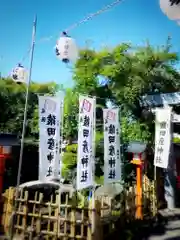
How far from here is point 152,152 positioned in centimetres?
1405

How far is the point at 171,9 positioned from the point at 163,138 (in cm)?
716

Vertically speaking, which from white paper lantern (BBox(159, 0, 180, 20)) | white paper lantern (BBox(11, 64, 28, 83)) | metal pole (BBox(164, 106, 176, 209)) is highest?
white paper lantern (BBox(11, 64, 28, 83))

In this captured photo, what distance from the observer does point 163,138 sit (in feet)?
34.1

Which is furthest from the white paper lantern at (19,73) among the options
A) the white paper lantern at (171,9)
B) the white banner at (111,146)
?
the white paper lantern at (171,9)

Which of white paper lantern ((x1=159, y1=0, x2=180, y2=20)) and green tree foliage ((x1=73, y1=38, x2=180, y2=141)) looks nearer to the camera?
white paper lantern ((x1=159, y1=0, x2=180, y2=20))

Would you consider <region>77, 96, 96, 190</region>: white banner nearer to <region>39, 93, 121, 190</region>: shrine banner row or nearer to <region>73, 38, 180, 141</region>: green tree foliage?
<region>39, 93, 121, 190</region>: shrine banner row

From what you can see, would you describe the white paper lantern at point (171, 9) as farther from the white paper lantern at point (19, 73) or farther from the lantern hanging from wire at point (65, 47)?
the white paper lantern at point (19, 73)

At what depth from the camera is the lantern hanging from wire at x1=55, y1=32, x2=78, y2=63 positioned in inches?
352

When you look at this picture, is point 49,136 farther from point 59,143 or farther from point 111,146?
point 111,146

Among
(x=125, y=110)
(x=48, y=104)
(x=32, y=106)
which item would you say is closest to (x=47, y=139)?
(x=48, y=104)

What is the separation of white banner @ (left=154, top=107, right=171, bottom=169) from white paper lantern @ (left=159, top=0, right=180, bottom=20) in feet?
22.6

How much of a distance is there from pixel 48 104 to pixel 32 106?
562 inches

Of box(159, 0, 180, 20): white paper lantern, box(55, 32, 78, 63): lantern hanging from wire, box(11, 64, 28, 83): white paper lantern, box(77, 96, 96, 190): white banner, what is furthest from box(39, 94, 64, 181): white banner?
box(159, 0, 180, 20): white paper lantern

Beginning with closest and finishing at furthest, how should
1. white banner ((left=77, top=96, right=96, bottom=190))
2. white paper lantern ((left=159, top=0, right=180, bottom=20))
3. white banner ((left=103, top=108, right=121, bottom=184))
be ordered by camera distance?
white paper lantern ((left=159, top=0, right=180, bottom=20)) < white banner ((left=77, top=96, right=96, bottom=190)) < white banner ((left=103, top=108, right=121, bottom=184))
